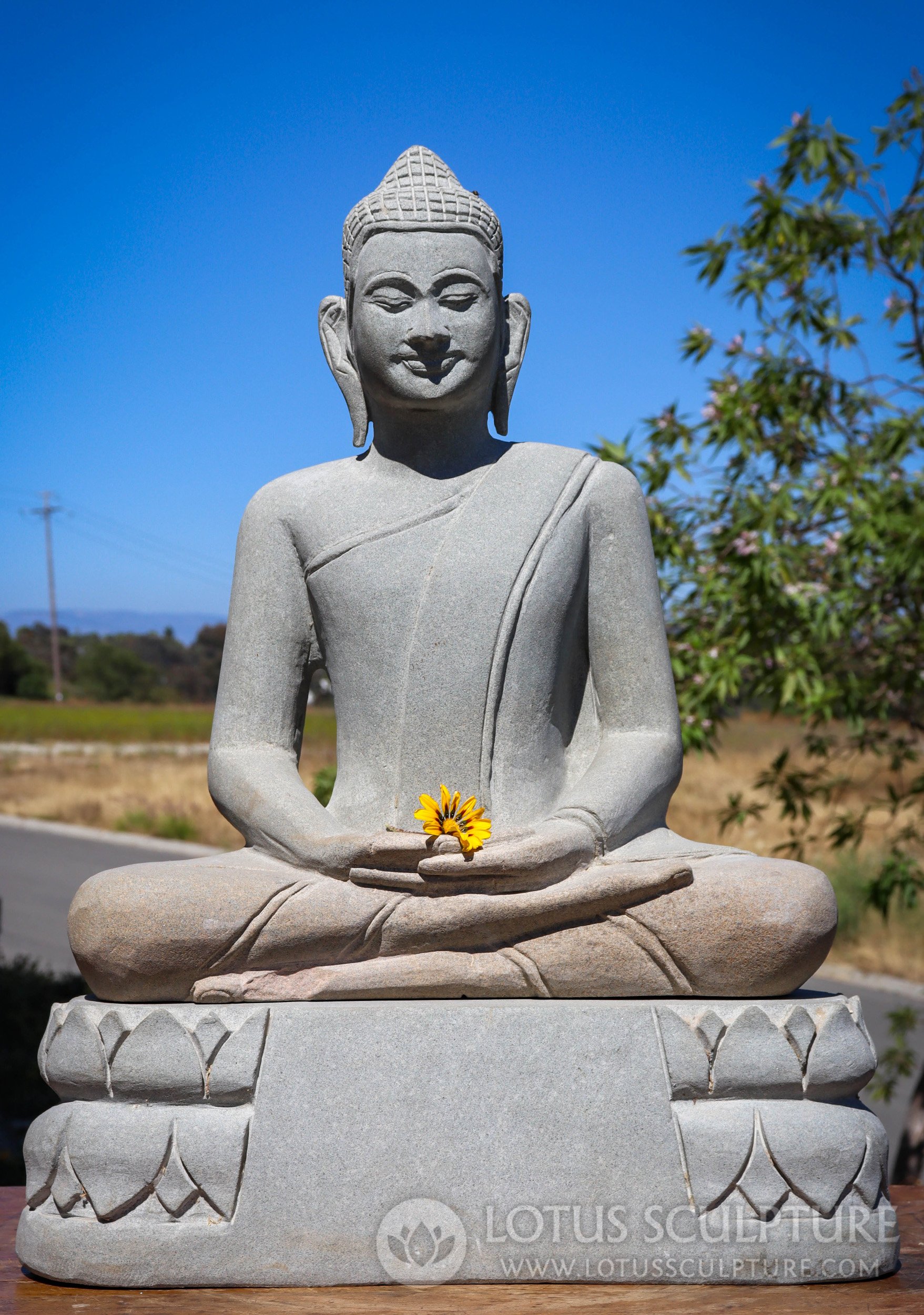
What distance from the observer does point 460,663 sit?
3.57 m

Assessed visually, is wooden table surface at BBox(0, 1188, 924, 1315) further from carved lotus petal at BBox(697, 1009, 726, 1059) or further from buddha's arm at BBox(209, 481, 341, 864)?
buddha's arm at BBox(209, 481, 341, 864)

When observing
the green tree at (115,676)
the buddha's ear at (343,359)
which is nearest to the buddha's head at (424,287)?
the buddha's ear at (343,359)

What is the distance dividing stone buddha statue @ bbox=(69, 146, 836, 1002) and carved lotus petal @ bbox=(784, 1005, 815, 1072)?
0.10m

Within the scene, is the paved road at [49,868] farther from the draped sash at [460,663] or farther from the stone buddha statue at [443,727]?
the draped sash at [460,663]

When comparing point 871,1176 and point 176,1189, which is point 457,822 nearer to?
point 176,1189

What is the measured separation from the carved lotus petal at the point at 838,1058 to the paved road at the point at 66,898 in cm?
478

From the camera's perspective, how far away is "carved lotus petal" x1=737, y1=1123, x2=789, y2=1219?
304 centimetres

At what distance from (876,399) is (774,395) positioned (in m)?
0.43

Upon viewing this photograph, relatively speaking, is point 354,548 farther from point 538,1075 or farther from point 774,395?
point 774,395

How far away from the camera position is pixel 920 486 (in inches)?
198

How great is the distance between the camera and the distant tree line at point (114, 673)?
37.9 m

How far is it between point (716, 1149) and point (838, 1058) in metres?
0.36

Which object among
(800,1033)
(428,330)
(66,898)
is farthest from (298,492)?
(66,898)

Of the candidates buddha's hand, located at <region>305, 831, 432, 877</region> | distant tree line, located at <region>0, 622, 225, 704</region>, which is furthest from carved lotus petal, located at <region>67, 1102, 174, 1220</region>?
distant tree line, located at <region>0, 622, 225, 704</region>
